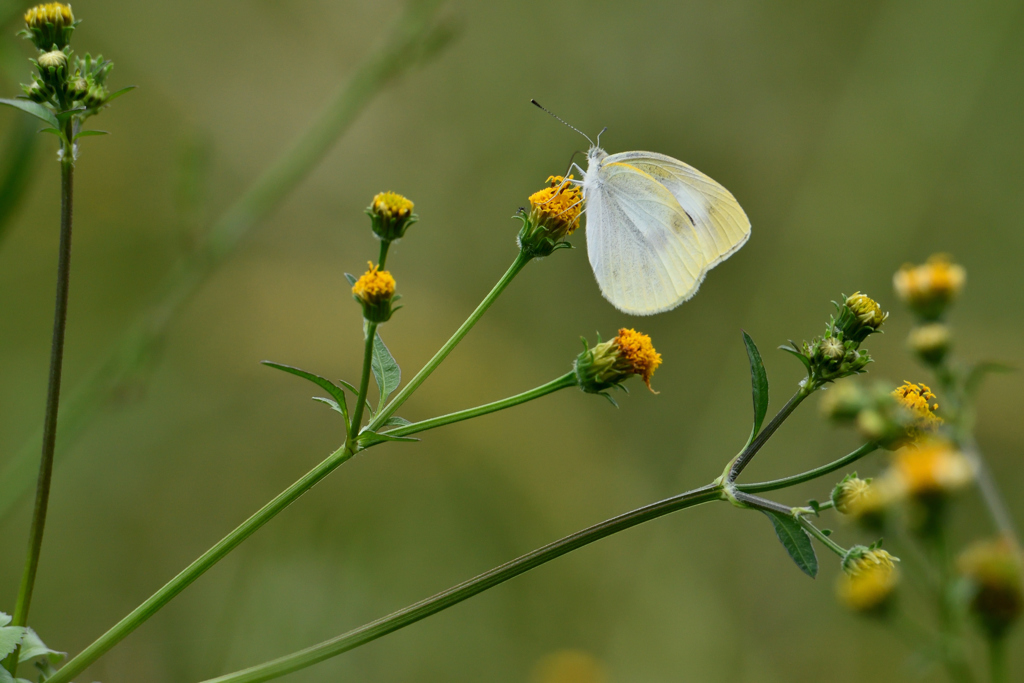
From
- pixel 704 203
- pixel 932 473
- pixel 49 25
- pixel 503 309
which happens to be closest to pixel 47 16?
pixel 49 25

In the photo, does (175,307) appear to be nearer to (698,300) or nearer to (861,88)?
(698,300)

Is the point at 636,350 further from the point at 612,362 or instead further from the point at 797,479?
the point at 797,479

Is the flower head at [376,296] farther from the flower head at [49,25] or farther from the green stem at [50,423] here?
the flower head at [49,25]

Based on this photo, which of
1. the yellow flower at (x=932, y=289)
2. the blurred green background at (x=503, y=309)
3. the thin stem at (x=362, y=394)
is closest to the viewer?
the thin stem at (x=362, y=394)

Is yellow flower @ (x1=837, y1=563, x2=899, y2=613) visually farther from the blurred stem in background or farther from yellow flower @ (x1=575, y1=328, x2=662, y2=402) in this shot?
the blurred stem in background

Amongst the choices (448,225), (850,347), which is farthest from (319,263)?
(850,347)

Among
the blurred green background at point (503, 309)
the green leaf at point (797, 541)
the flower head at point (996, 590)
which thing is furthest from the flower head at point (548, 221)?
the blurred green background at point (503, 309)
